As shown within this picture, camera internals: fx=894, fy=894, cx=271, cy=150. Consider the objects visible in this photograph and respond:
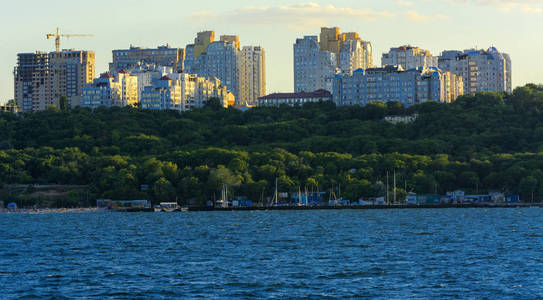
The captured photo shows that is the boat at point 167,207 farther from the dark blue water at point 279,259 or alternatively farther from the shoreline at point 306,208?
the dark blue water at point 279,259

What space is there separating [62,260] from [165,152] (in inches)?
4485

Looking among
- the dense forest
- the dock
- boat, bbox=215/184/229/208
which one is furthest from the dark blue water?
the dense forest

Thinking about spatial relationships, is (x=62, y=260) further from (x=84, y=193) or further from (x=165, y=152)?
(x=165, y=152)

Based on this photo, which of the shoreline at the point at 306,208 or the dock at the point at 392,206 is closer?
the dock at the point at 392,206

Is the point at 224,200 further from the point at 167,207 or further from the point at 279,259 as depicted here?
the point at 279,259

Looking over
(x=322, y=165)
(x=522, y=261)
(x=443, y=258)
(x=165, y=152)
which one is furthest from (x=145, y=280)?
(x=165, y=152)

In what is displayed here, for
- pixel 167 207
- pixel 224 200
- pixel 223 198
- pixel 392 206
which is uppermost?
pixel 223 198

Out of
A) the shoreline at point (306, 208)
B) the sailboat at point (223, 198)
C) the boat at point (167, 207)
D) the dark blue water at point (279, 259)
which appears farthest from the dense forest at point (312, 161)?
the dark blue water at point (279, 259)

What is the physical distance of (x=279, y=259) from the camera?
218 feet

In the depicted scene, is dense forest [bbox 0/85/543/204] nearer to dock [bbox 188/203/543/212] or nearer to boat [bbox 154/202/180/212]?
dock [bbox 188/203/543/212]

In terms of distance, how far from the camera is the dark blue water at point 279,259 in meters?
50.9

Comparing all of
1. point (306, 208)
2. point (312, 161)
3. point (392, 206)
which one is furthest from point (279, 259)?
point (312, 161)

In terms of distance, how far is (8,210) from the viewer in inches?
6093

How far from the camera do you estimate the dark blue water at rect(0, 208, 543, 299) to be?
50.9m
